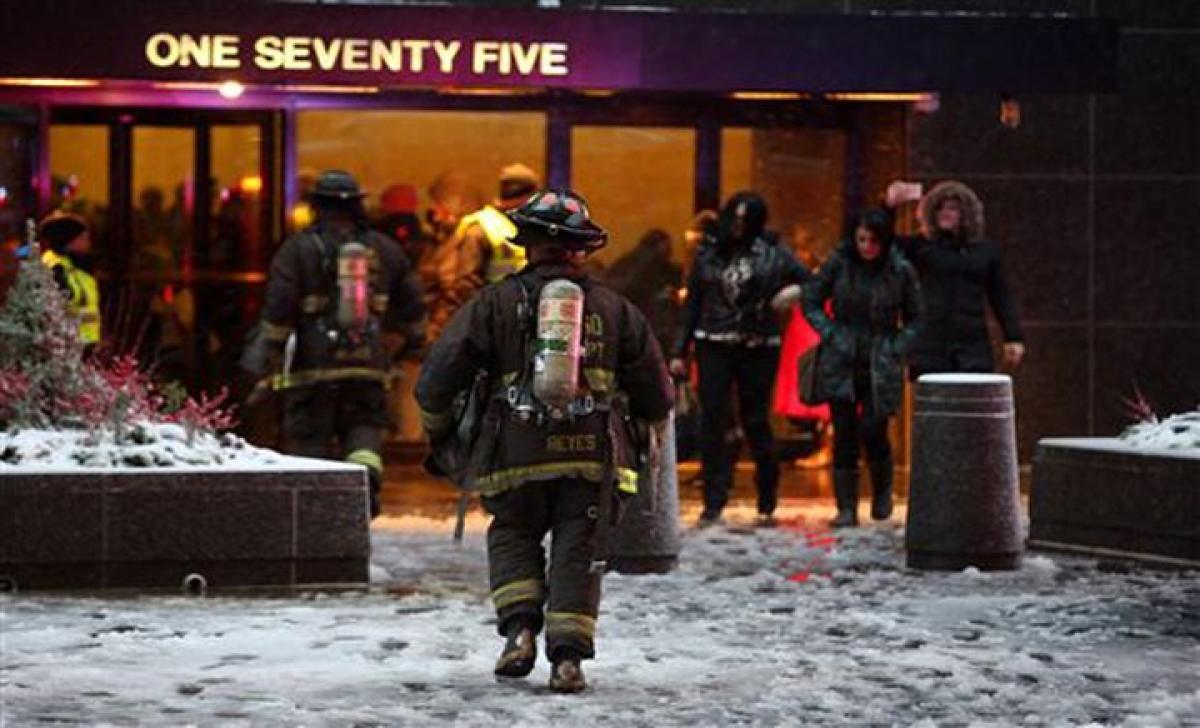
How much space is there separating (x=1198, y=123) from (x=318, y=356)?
8109mm

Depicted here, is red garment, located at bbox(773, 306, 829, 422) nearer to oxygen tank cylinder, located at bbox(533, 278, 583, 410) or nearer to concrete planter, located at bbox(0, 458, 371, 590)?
concrete planter, located at bbox(0, 458, 371, 590)

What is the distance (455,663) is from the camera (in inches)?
475

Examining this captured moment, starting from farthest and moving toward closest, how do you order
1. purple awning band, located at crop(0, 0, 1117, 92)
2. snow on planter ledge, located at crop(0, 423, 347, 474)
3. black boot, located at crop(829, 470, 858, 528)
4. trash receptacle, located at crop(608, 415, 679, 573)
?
purple awning band, located at crop(0, 0, 1117, 92) < black boot, located at crop(829, 470, 858, 528) < trash receptacle, located at crop(608, 415, 679, 573) < snow on planter ledge, located at crop(0, 423, 347, 474)

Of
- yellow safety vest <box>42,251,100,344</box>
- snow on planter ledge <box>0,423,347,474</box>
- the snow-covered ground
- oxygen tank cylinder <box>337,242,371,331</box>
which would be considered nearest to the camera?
the snow-covered ground

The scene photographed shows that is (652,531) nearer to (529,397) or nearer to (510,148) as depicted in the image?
(529,397)

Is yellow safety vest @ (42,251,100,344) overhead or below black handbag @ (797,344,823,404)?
overhead

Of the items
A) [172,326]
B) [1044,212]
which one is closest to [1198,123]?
[1044,212]

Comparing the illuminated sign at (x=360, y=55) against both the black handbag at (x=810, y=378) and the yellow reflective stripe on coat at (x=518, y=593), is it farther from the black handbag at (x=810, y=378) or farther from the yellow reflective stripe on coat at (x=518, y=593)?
the yellow reflective stripe on coat at (x=518, y=593)

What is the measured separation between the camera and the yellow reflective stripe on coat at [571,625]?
11.4 metres

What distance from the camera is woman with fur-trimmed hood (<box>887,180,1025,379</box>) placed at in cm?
1838

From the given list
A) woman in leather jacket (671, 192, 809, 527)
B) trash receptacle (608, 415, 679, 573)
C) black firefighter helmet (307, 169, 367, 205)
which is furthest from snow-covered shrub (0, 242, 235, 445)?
woman in leather jacket (671, 192, 809, 527)

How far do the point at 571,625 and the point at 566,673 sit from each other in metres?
0.20

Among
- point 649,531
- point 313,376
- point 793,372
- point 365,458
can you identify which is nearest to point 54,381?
point 313,376

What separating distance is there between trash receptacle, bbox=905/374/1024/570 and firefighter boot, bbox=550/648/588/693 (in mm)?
4776
